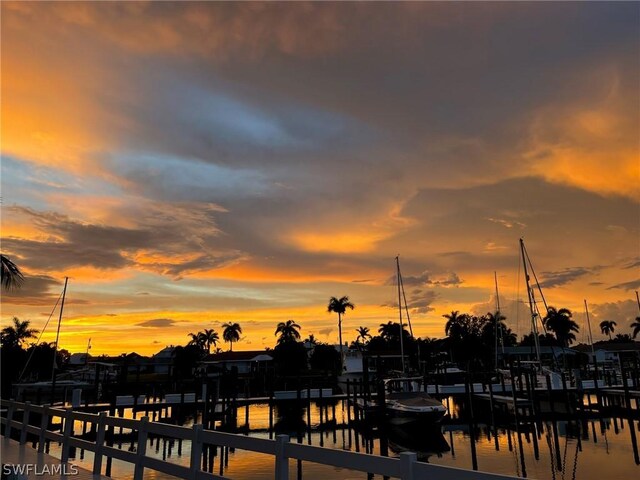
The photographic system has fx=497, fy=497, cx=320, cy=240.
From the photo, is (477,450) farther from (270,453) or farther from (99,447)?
(270,453)

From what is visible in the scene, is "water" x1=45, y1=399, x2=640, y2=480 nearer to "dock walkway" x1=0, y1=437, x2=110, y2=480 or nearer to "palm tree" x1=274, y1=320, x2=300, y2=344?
"dock walkway" x1=0, y1=437, x2=110, y2=480

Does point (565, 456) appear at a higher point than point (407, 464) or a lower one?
lower

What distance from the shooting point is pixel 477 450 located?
2880cm

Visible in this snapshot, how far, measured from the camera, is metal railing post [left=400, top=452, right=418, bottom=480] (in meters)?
5.30

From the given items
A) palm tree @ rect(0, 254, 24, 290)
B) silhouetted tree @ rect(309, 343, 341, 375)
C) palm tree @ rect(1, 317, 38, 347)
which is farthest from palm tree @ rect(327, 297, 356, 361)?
palm tree @ rect(0, 254, 24, 290)

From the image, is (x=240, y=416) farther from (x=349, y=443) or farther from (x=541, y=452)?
(x=541, y=452)

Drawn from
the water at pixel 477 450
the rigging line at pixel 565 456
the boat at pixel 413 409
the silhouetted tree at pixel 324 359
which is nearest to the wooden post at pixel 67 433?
the water at pixel 477 450

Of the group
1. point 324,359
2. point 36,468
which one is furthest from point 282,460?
point 324,359

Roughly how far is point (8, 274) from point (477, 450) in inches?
1017

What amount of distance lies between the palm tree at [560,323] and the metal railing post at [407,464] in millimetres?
155758

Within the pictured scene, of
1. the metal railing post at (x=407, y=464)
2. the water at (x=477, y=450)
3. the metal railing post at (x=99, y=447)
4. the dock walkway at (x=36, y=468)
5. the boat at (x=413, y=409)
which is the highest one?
the metal railing post at (x=407, y=464)

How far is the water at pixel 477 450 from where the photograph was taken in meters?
23.4

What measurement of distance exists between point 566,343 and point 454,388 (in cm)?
11206

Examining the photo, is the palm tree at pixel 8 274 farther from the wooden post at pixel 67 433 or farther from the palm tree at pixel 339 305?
the palm tree at pixel 339 305
